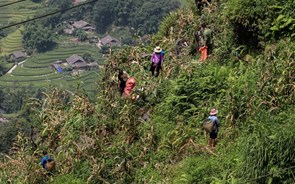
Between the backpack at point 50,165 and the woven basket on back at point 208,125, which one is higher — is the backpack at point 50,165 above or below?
below

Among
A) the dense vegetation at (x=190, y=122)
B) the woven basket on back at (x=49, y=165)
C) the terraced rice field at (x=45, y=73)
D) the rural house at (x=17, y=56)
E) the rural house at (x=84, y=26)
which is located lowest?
the terraced rice field at (x=45, y=73)

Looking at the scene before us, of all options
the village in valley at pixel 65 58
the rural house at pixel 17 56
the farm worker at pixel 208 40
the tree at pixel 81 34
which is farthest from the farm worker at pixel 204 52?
the tree at pixel 81 34

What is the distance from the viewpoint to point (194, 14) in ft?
46.6

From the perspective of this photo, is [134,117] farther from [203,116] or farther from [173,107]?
[203,116]

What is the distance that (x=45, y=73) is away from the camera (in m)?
91.5

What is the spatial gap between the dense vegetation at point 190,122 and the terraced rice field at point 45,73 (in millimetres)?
70720

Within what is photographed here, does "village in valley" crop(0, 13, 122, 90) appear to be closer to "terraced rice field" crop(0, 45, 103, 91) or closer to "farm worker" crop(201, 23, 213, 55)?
"terraced rice field" crop(0, 45, 103, 91)

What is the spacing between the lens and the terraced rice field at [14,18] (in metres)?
107

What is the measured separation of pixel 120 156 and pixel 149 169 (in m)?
0.68

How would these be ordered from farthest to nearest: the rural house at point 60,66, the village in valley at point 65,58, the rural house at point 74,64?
the rural house at point 74,64
the village in valley at point 65,58
the rural house at point 60,66

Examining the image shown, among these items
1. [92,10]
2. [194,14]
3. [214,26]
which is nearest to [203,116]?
[214,26]

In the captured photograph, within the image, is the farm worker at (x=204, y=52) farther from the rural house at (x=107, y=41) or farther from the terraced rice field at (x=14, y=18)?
the terraced rice field at (x=14, y=18)

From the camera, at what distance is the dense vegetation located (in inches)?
305

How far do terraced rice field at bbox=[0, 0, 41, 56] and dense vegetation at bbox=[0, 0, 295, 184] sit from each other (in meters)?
97.1
